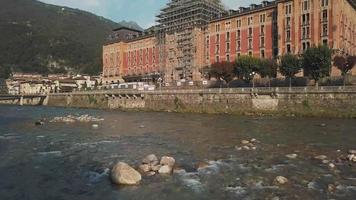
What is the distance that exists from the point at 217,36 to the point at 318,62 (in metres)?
45.9

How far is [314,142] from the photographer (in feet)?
115

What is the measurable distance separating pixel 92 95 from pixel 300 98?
6346 centimetres

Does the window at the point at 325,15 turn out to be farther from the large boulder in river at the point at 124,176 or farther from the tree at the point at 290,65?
the large boulder in river at the point at 124,176

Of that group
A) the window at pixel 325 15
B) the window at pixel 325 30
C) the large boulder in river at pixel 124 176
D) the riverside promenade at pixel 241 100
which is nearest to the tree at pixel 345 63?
the window at pixel 325 30

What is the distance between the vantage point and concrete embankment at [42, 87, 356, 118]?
196 feet

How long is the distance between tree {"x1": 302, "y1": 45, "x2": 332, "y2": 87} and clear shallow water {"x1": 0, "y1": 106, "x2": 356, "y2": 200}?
28011mm

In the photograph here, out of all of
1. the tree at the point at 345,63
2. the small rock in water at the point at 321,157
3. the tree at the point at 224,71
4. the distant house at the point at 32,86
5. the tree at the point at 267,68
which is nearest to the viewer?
the small rock in water at the point at 321,157

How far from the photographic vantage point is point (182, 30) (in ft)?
399

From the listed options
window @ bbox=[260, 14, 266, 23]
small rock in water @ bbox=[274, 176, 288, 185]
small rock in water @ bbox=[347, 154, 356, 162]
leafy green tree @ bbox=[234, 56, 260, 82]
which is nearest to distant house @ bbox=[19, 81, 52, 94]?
window @ bbox=[260, 14, 266, 23]

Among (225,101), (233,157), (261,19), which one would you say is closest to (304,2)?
(261,19)

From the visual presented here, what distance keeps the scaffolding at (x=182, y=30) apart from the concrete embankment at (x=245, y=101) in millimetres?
25937

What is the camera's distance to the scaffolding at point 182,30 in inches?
4651

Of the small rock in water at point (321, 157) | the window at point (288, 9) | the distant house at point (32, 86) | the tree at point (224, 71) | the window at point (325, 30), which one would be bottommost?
the small rock in water at point (321, 157)

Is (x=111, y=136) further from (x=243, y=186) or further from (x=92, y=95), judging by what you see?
(x=92, y=95)
